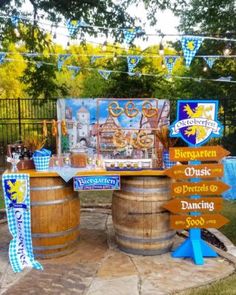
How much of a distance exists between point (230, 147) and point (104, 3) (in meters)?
6.40

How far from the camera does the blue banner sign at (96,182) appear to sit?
479 cm

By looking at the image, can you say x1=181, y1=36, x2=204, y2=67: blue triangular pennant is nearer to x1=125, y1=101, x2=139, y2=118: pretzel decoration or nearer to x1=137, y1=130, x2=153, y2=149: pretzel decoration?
x1=125, y1=101, x2=139, y2=118: pretzel decoration

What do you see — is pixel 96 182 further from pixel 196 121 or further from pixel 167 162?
pixel 196 121

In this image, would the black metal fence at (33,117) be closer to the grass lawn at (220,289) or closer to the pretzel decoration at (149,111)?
the pretzel decoration at (149,111)

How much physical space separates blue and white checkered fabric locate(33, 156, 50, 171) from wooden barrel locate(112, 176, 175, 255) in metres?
0.98

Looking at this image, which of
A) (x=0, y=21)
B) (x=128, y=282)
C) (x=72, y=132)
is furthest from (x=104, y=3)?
(x=128, y=282)

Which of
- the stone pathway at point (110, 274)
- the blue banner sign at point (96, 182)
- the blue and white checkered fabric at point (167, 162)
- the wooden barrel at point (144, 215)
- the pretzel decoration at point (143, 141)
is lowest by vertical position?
the stone pathway at point (110, 274)

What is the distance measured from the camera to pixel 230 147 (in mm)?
13234

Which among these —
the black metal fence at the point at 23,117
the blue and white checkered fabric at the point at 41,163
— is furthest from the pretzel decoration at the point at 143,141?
the black metal fence at the point at 23,117

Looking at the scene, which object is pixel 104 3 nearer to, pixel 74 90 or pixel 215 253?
pixel 215 253

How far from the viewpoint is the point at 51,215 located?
475 centimetres

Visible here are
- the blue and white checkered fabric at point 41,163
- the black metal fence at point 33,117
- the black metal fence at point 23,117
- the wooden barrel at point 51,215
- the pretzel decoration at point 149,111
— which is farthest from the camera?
the black metal fence at point 23,117

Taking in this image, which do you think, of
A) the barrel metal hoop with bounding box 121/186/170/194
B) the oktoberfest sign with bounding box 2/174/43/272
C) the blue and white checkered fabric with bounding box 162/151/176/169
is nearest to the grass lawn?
the barrel metal hoop with bounding box 121/186/170/194

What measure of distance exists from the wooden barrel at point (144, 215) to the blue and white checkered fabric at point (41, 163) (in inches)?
38.6
